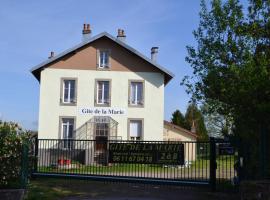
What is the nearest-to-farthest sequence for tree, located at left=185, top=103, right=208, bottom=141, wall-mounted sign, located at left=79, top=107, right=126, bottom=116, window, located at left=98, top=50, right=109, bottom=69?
1. wall-mounted sign, located at left=79, top=107, right=126, bottom=116
2. window, located at left=98, top=50, right=109, bottom=69
3. tree, located at left=185, top=103, right=208, bottom=141

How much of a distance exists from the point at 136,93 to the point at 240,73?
75.4 feet

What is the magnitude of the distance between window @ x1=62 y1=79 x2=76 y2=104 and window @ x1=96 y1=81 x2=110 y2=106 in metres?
1.73

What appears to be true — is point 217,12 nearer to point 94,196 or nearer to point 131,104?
point 94,196

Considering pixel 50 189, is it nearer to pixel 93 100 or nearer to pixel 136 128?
pixel 93 100

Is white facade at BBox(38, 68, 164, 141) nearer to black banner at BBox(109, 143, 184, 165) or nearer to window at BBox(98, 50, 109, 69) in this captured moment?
window at BBox(98, 50, 109, 69)

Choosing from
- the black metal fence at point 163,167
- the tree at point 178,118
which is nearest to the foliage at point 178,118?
the tree at point 178,118

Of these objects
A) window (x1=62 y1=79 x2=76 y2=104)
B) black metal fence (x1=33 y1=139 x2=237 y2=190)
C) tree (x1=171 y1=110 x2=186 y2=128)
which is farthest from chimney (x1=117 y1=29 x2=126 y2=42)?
tree (x1=171 y1=110 x2=186 y2=128)

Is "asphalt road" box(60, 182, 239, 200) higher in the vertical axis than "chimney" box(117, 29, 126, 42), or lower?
lower

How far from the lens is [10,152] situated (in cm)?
1316

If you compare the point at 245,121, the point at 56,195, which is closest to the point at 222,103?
the point at 245,121

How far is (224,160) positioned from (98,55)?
2065 cm

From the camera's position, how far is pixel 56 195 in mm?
14172

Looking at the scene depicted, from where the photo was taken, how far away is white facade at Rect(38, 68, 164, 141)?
3434 cm

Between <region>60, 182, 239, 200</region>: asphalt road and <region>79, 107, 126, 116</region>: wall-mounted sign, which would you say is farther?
<region>79, 107, 126, 116</region>: wall-mounted sign
